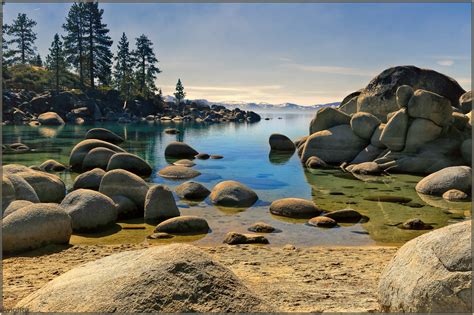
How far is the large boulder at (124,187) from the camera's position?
14.9m

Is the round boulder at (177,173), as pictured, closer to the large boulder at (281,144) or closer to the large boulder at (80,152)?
the large boulder at (80,152)

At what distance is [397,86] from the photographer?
37156 mm

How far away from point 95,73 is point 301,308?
3609 inches

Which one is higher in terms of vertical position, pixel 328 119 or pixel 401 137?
pixel 328 119

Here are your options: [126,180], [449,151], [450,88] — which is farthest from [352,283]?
[450,88]

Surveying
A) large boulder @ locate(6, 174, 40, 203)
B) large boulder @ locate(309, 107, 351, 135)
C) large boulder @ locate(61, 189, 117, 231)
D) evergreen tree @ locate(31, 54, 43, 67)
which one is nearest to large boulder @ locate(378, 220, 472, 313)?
large boulder @ locate(61, 189, 117, 231)

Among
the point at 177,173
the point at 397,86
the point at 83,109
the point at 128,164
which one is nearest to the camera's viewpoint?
the point at 128,164

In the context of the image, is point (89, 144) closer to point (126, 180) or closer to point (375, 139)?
point (126, 180)

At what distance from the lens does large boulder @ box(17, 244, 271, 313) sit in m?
4.71

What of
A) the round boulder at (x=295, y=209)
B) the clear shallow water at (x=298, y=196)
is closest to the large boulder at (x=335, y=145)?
the clear shallow water at (x=298, y=196)

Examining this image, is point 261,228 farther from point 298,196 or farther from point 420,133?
point 420,133

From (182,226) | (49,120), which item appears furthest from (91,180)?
(49,120)

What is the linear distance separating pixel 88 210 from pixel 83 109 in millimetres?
71273

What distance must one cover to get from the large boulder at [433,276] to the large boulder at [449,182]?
45.8ft
